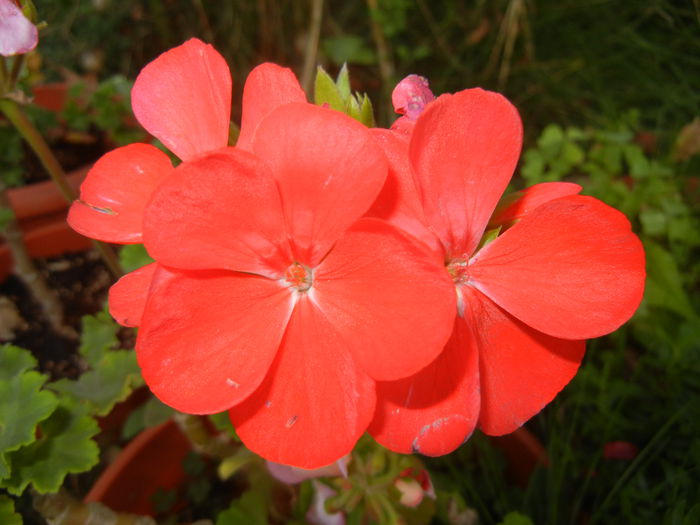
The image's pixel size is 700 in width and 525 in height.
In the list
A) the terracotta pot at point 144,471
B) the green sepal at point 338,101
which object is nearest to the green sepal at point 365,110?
the green sepal at point 338,101

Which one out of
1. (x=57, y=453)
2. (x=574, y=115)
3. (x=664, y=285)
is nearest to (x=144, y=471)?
(x=57, y=453)

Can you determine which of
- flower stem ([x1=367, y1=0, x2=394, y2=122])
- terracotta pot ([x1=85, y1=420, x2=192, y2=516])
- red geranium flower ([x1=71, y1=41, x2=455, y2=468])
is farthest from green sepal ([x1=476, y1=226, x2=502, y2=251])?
flower stem ([x1=367, y1=0, x2=394, y2=122])

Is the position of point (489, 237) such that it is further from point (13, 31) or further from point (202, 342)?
point (13, 31)

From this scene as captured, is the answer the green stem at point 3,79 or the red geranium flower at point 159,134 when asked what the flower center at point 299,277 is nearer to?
the red geranium flower at point 159,134

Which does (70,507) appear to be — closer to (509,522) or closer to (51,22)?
(509,522)

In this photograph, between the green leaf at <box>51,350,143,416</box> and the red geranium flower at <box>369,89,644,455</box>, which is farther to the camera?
the green leaf at <box>51,350,143,416</box>

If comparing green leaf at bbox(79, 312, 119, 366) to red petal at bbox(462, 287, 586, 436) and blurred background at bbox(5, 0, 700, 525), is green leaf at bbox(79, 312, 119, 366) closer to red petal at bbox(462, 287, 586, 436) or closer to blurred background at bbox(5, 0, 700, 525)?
blurred background at bbox(5, 0, 700, 525)

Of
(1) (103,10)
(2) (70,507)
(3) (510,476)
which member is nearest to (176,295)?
(2) (70,507)
